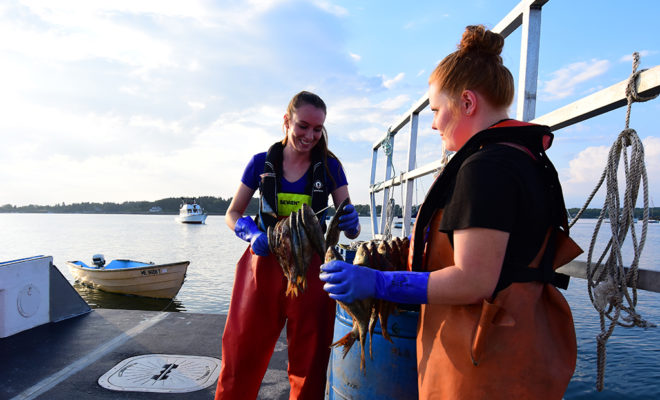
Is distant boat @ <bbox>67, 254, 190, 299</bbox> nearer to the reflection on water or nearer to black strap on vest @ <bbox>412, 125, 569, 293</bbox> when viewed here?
the reflection on water

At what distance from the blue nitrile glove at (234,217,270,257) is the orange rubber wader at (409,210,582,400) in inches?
55.4

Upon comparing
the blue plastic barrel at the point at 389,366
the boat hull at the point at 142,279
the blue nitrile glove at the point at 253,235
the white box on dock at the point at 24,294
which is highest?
the blue nitrile glove at the point at 253,235

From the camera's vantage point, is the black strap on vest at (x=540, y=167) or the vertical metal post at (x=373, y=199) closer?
the black strap on vest at (x=540, y=167)

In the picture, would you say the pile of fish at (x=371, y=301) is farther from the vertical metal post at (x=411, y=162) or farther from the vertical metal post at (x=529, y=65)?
the vertical metal post at (x=411, y=162)

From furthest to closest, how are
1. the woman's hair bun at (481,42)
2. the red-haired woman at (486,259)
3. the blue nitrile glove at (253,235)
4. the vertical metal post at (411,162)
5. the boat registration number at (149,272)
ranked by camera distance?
the boat registration number at (149,272) < the vertical metal post at (411,162) < the blue nitrile glove at (253,235) < the woman's hair bun at (481,42) < the red-haired woman at (486,259)

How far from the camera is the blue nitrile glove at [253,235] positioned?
266 centimetres

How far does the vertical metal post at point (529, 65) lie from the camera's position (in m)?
3.11

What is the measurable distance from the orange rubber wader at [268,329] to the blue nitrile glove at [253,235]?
0.41ft

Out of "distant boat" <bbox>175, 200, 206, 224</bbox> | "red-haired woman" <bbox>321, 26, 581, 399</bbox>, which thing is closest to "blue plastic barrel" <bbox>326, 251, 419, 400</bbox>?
"red-haired woman" <bbox>321, 26, 581, 399</bbox>

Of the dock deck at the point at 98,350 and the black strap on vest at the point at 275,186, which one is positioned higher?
the black strap on vest at the point at 275,186

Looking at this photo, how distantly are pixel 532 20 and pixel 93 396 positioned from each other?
512 centimetres

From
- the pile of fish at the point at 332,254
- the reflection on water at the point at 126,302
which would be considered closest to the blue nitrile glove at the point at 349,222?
the pile of fish at the point at 332,254

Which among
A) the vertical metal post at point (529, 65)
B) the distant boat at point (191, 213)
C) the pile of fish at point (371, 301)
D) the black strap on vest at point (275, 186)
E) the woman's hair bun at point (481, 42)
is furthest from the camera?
the distant boat at point (191, 213)

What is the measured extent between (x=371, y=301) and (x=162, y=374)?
10.4 feet
